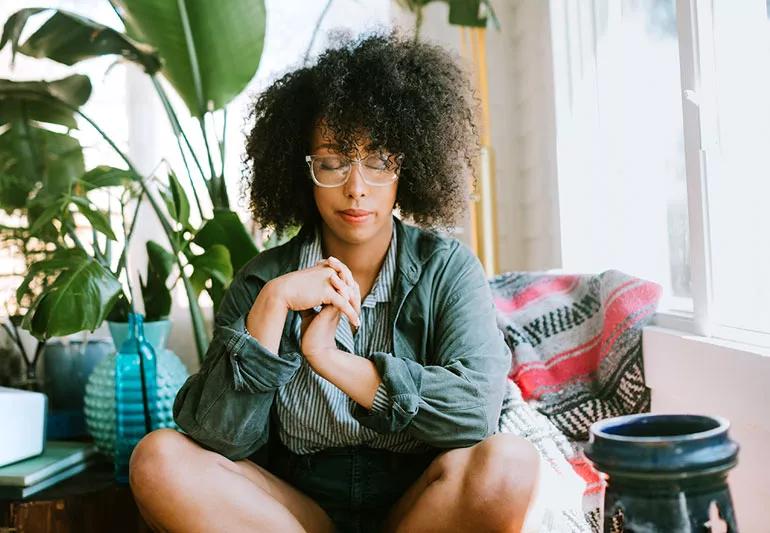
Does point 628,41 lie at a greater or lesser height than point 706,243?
greater

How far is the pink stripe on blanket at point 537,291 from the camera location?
199 cm

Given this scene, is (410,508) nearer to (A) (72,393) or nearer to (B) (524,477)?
(B) (524,477)

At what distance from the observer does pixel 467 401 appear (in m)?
1.38

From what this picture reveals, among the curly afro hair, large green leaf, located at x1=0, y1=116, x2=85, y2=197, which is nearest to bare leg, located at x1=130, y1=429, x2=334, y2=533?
the curly afro hair

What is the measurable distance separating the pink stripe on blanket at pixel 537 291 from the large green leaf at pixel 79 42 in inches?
42.3

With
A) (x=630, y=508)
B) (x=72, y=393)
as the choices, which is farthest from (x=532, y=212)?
(x=630, y=508)

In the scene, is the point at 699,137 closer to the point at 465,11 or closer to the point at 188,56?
the point at 465,11

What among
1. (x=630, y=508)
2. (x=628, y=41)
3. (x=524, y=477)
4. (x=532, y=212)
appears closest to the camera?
(x=630, y=508)

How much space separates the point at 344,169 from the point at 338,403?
0.44m

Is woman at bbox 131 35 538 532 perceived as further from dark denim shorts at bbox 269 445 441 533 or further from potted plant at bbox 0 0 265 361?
potted plant at bbox 0 0 265 361

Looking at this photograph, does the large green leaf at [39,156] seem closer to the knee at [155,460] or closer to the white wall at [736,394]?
the knee at [155,460]

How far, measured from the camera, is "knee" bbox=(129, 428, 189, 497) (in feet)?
4.44

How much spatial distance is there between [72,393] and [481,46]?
1625mm

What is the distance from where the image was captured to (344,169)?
60.2 inches
